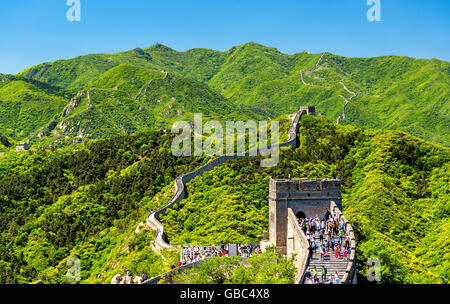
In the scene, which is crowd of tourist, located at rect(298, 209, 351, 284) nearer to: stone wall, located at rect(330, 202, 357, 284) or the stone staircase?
the stone staircase

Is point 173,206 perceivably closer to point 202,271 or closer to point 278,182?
point 278,182

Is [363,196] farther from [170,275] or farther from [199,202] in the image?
[170,275]

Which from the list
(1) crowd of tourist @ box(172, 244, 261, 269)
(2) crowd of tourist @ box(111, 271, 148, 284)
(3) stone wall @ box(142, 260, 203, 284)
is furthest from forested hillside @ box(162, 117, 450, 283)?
(3) stone wall @ box(142, 260, 203, 284)

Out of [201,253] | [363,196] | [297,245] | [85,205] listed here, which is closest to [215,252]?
[201,253]

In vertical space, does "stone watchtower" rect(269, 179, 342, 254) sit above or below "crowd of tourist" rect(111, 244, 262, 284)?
above

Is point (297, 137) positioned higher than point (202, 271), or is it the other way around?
point (297, 137)

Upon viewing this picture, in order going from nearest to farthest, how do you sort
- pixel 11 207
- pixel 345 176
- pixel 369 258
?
pixel 369 258 → pixel 345 176 → pixel 11 207
